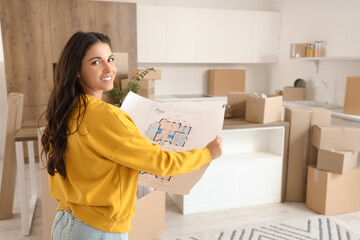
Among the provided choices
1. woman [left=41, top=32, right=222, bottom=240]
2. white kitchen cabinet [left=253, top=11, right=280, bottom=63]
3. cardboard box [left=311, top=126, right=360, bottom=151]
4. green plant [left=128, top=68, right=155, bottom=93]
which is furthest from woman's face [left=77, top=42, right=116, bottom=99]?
white kitchen cabinet [left=253, top=11, right=280, bottom=63]

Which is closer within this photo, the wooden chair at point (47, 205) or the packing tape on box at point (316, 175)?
the wooden chair at point (47, 205)

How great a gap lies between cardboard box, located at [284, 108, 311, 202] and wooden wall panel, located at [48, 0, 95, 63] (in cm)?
267

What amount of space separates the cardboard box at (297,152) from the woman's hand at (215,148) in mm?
2013

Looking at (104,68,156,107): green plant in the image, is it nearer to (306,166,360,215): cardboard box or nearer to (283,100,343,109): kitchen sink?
(306,166,360,215): cardboard box

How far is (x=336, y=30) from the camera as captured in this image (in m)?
4.10

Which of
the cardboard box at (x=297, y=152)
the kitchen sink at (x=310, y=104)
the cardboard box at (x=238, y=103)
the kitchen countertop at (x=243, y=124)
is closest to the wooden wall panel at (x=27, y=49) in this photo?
the cardboard box at (x=238, y=103)

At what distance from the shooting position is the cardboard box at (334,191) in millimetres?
2764

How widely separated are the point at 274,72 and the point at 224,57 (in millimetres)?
998

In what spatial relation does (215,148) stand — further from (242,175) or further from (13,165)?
(13,165)

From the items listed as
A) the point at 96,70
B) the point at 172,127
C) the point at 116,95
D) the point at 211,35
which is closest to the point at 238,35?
the point at 211,35

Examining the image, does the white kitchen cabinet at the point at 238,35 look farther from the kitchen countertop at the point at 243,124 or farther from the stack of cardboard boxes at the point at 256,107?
the kitchen countertop at the point at 243,124

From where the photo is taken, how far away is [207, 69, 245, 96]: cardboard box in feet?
16.9

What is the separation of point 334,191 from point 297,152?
45 cm

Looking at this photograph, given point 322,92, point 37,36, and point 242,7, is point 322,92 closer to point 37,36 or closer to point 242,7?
point 242,7
